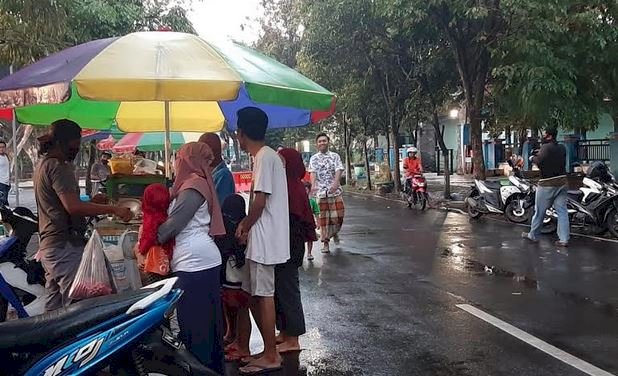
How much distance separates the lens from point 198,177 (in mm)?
4234

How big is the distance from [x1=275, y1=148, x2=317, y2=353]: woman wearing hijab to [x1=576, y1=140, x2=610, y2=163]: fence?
1946 cm

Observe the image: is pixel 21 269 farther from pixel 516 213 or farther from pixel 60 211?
pixel 516 213

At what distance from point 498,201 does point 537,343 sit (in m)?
8.84

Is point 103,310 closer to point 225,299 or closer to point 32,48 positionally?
point 225,299

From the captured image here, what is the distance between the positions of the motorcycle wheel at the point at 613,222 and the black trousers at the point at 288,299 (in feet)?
25.5

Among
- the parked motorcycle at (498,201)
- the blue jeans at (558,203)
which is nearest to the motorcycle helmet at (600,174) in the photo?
the blue jeans at (558,203)

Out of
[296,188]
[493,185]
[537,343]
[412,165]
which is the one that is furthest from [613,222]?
[296,188]

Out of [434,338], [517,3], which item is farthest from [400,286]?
[517,3]

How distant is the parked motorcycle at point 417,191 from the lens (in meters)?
17.5

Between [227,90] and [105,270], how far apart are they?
144 centimetres

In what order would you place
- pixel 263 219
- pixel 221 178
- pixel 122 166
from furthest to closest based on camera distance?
pixel 122 166 → pixel 221 178 → pixel 263 219

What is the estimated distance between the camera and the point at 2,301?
4801mm

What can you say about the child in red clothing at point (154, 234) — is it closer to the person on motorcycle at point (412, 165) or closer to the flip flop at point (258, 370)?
the flip flop at point (258, 370)

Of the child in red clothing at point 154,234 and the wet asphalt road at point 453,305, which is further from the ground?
the child in red clothing at point 154,234
